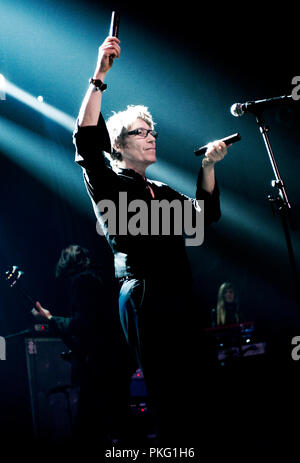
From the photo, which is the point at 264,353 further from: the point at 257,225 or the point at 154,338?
the point at 257,225

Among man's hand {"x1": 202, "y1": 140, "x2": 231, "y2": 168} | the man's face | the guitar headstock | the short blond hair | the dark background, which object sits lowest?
the guitar headstock

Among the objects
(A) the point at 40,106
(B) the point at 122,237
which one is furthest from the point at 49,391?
(A) the point at 40,106

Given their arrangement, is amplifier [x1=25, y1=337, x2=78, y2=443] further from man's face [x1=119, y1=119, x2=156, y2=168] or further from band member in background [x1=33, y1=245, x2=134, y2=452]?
man's face [x1=119, y1=119, x2=156, y2=168]

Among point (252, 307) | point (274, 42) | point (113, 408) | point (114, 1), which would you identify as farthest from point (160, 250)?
point (252, 307)

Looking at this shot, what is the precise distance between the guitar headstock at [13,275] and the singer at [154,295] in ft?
8.57

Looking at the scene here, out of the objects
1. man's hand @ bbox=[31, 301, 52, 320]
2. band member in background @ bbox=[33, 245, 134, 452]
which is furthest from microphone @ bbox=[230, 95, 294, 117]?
man's hand @ bbox=[31, 301, 52, 320]

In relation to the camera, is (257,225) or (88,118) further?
(257,225)

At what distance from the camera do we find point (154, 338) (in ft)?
5.43

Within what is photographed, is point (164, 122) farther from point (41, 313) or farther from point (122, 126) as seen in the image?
point (122, 126)

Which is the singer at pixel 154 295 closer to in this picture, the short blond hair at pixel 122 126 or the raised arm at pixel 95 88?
the raised arm at pixel 95 88

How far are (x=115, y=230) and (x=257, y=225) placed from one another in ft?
24.5

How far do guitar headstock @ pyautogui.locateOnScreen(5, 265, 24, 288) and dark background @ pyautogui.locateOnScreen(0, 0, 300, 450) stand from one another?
0.27m

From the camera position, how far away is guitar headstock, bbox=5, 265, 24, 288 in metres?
4.27

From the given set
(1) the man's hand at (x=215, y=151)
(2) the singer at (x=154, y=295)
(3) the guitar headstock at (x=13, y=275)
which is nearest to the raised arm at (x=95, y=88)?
(2) the singer at (x=154, y=295)
